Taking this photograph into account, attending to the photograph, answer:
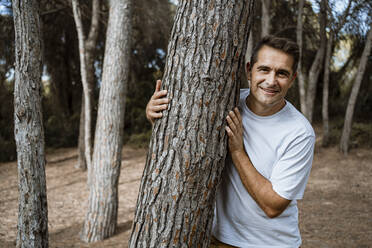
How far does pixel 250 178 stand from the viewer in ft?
6.32

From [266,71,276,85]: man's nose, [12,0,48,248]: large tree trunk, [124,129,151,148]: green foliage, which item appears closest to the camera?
[266,71,276,85]: man's nose

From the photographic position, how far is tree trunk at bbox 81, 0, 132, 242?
520cm

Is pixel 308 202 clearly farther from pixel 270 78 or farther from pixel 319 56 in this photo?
pixel 319 56

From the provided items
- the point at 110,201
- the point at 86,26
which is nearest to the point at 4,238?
the point at 110,201

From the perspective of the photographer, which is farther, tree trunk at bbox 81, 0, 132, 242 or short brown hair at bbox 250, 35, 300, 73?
tree trunk at bbox 81, 0, 132, 242

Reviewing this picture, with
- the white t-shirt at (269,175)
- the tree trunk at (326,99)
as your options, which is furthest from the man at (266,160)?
the tree trunk at (326,99)

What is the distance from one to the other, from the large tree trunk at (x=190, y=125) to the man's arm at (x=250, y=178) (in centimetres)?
12

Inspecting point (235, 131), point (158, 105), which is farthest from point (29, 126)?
point (235, 131)

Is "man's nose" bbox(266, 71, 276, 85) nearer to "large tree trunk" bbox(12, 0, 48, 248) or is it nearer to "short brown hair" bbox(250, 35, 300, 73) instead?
"short brown hair" bbox(250, 35, 300, 73)

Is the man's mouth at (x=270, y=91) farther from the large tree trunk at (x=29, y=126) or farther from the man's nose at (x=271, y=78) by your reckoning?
the large tree trunk at (x=29, y=126)

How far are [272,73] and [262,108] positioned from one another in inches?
9.5

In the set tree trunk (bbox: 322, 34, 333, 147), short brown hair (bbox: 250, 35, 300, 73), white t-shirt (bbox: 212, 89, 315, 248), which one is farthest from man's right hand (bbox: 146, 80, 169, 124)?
tree trunk (bbox: 322, 34, 333, 147)

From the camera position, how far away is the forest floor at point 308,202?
4895 millimetres

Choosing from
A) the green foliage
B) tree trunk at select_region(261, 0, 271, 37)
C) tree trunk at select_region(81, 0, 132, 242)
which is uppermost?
tree trunk at select_region(261, 0, 271, 37)
